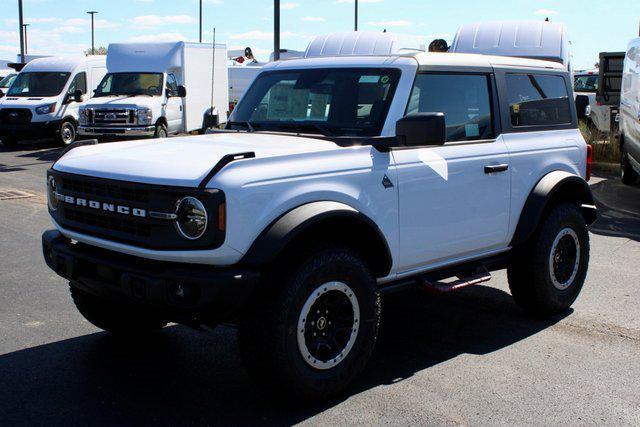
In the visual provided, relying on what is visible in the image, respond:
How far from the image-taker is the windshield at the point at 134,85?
64.0 ft

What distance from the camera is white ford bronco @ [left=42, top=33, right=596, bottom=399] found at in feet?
12.9

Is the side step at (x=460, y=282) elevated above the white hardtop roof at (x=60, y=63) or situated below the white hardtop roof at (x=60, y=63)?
below

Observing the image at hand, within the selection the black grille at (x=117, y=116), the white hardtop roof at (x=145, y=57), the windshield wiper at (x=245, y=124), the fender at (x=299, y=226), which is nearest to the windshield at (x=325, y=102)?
the windshield wiper at (x=245, y=124)

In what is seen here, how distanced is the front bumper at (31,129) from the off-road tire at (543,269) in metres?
17.0

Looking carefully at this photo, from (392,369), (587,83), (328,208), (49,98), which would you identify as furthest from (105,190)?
(587,83)

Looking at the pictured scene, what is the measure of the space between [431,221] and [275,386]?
4.89 ft

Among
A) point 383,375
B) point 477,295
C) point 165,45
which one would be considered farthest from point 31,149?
point 383,375

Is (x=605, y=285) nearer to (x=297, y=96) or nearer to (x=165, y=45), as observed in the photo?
(x=297, y=96)

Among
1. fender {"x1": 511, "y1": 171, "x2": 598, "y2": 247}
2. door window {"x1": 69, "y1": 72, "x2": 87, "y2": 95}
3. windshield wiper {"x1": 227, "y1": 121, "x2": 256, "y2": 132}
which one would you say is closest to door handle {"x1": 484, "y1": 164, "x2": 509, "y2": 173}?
fender {"x1": 511, "y1": 171, "x2": 598, "y2": 247}

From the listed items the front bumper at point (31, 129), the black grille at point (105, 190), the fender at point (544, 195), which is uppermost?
the black grille at point (105, 190)

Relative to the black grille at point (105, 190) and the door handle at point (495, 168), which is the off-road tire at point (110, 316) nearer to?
the black grille at point (105, 190)

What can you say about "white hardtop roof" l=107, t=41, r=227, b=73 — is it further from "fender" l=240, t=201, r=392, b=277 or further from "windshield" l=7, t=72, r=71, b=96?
"fender" l=240, t=201, r=392, b=277

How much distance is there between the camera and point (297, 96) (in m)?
5.30

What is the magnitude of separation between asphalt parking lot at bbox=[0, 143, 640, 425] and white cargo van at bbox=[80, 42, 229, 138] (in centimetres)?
1207
